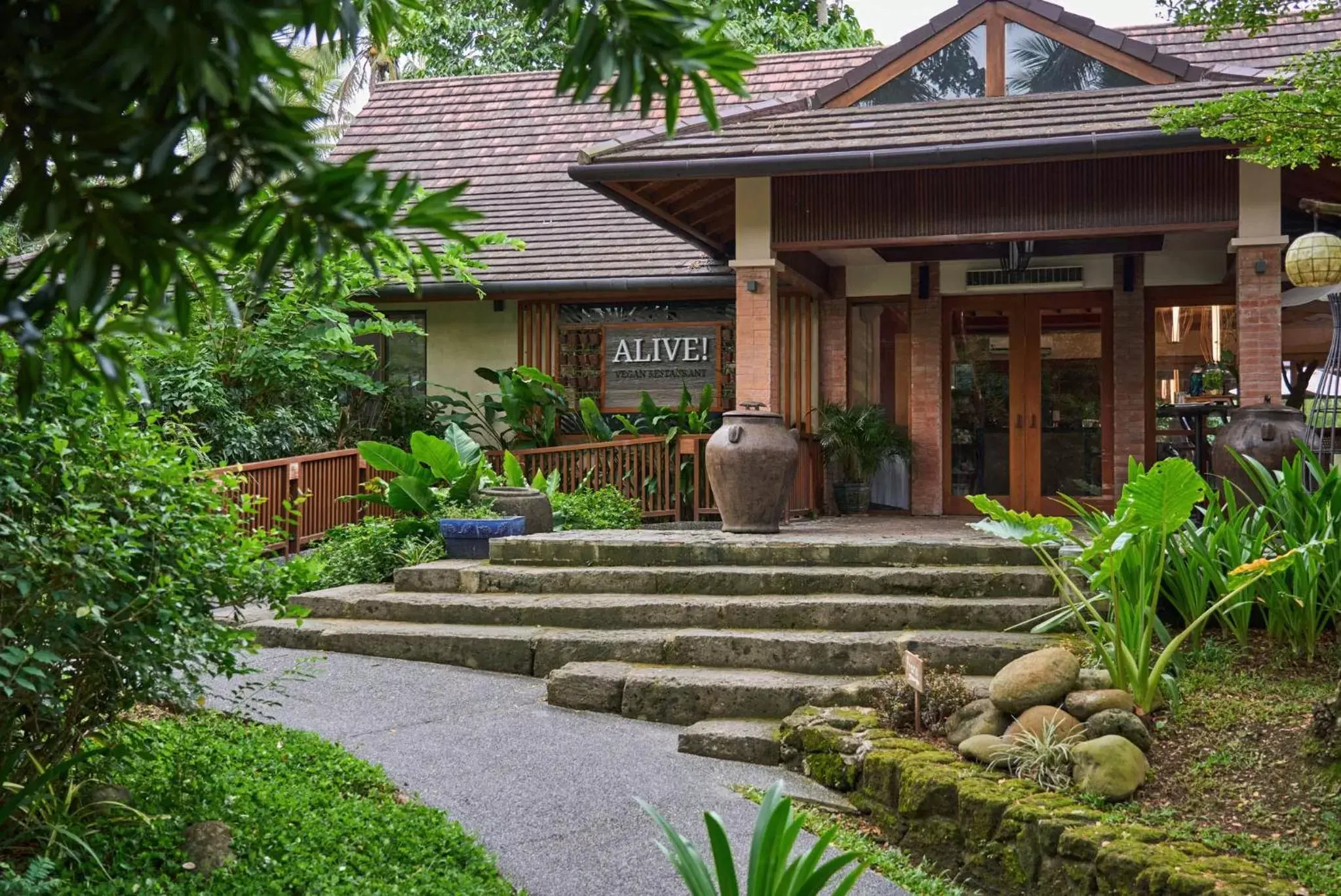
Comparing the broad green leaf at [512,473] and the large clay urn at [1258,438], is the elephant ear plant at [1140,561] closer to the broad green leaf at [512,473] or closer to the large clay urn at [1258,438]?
the large clay urn at [1258,438]

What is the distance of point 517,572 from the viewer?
9227 millimetres

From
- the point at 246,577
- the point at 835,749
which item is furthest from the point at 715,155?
the point at 246,577

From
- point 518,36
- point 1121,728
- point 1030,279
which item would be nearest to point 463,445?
point 1030,279

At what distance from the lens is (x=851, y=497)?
535 inches

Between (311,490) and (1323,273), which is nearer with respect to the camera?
(1323,273)

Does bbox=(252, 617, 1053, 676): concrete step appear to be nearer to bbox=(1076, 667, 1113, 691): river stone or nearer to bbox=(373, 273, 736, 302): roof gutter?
bbox=(1076, 667, 1113, 691): river stone

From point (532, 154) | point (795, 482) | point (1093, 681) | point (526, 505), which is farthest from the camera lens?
point (532, 154)

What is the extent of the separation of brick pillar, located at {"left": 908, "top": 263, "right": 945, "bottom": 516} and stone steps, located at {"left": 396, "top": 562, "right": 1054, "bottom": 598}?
5.29 meters

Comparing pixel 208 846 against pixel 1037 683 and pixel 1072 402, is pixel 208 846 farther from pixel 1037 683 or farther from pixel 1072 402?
pixel 1072 402

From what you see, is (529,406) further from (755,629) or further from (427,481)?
(755,629)

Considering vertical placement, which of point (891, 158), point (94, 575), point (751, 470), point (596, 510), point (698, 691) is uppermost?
point (891, 158)

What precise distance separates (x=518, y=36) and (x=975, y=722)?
22.1 meters

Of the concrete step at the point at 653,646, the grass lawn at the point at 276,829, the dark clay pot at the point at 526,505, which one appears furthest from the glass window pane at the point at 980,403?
the grass lawn at the point at 276,829

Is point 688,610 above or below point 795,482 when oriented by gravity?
below
